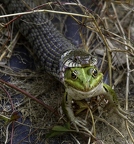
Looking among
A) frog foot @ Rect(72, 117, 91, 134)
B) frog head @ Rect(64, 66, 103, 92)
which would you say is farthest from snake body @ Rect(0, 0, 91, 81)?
frog foot @ Rect(72, 117, 91, 134)

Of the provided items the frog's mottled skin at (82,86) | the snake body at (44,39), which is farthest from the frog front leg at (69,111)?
the snake body at (44,39)

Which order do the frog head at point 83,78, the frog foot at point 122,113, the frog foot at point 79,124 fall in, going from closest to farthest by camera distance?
the frog head at point 83,78, the frog foot at point 79,124, the frog foot at point 122,113

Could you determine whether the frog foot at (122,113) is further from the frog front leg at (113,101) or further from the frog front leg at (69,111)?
the frog front leg at (69,111)

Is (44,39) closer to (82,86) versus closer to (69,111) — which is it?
(69,111)

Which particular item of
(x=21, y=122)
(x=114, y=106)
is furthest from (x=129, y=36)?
(x=21, y=122)

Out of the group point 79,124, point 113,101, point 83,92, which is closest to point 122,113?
point 113,101

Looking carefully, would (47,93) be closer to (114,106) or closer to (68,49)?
(68,49)
